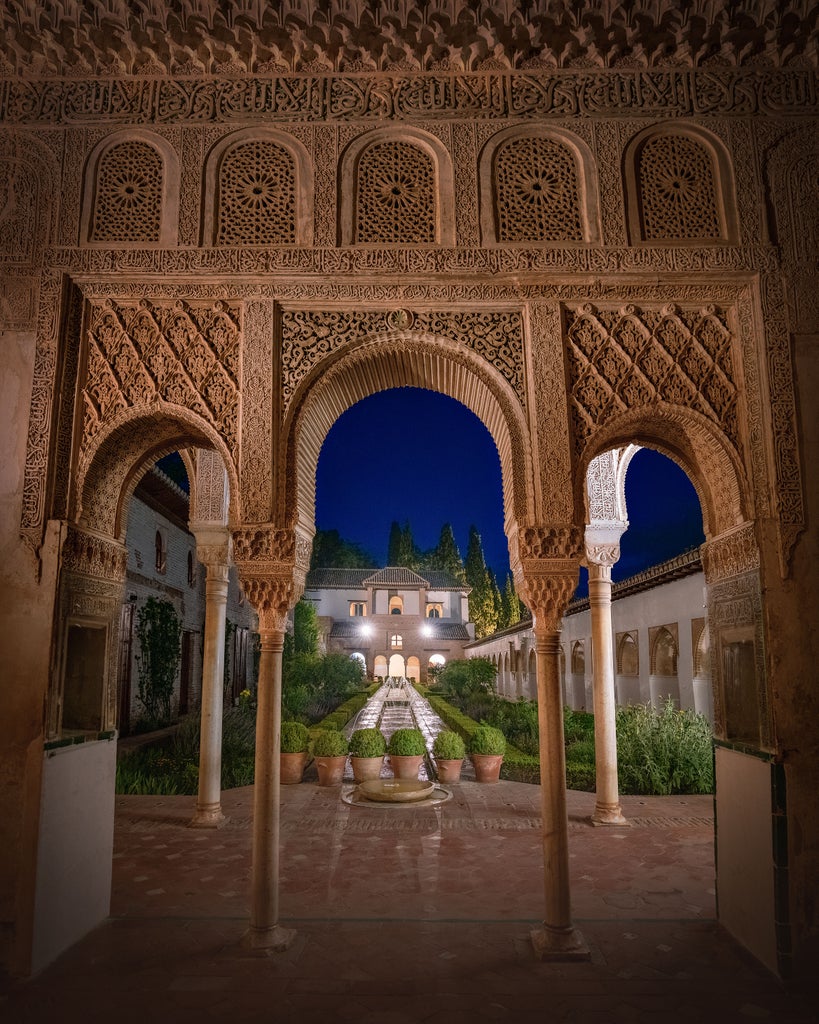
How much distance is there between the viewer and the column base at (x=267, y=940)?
4875 mm

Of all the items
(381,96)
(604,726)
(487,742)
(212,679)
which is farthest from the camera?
(487,742)

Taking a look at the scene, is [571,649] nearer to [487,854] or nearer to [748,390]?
[487,854]

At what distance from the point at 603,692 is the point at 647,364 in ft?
14.4

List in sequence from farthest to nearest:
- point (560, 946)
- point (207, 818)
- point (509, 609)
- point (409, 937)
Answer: point (509, 609) < point (207, 818) < point (409, 937) < point (560, 946)

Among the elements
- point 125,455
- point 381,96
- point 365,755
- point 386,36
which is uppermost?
point 386,36

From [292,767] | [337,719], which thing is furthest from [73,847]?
[337,719]

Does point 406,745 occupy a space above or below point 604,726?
below

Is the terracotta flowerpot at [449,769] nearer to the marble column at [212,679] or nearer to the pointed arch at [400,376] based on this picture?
the marble column at [212,679]

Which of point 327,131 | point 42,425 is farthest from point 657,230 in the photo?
point 42,425

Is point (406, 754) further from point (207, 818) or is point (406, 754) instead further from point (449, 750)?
point (207, 818)

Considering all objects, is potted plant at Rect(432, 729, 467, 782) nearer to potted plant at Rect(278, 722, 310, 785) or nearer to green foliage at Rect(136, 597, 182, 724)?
potted plant at Rect(278, 722, 310, 785)

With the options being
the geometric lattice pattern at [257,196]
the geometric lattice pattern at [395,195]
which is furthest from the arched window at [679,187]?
the geometric lattice pattern at [257,196]

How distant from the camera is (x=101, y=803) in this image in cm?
553

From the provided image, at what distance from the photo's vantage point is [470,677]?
27078 millimetres
